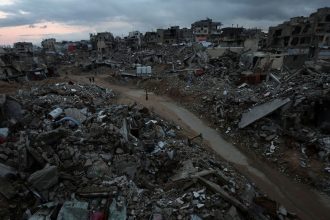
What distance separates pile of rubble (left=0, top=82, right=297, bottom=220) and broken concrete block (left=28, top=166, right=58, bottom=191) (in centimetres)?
2

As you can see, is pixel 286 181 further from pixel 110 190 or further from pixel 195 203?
pixel 110 190

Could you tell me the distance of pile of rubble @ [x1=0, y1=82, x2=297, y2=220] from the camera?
7320 millimetres

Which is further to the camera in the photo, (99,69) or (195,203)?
(99,69)

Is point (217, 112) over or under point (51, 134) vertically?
under

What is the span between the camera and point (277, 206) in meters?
8.80

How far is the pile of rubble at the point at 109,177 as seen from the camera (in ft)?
24.0

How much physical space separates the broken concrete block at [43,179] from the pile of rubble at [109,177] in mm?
24

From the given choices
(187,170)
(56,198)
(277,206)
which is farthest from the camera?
(187,170)

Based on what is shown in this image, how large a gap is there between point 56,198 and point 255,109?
10847mm

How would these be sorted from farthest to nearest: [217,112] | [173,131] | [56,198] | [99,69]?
[99,69], [217,112], [173,131], [56,198]

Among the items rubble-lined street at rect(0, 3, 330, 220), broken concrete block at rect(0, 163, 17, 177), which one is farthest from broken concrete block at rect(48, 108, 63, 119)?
broken concrete block at rect(0, 163, 17, 177)

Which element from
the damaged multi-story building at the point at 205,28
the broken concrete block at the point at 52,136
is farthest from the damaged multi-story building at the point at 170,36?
the broken concrete block at the point at 52,136

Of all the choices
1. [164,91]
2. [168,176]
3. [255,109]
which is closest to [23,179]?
[168,176]

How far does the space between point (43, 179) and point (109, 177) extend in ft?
6.07
